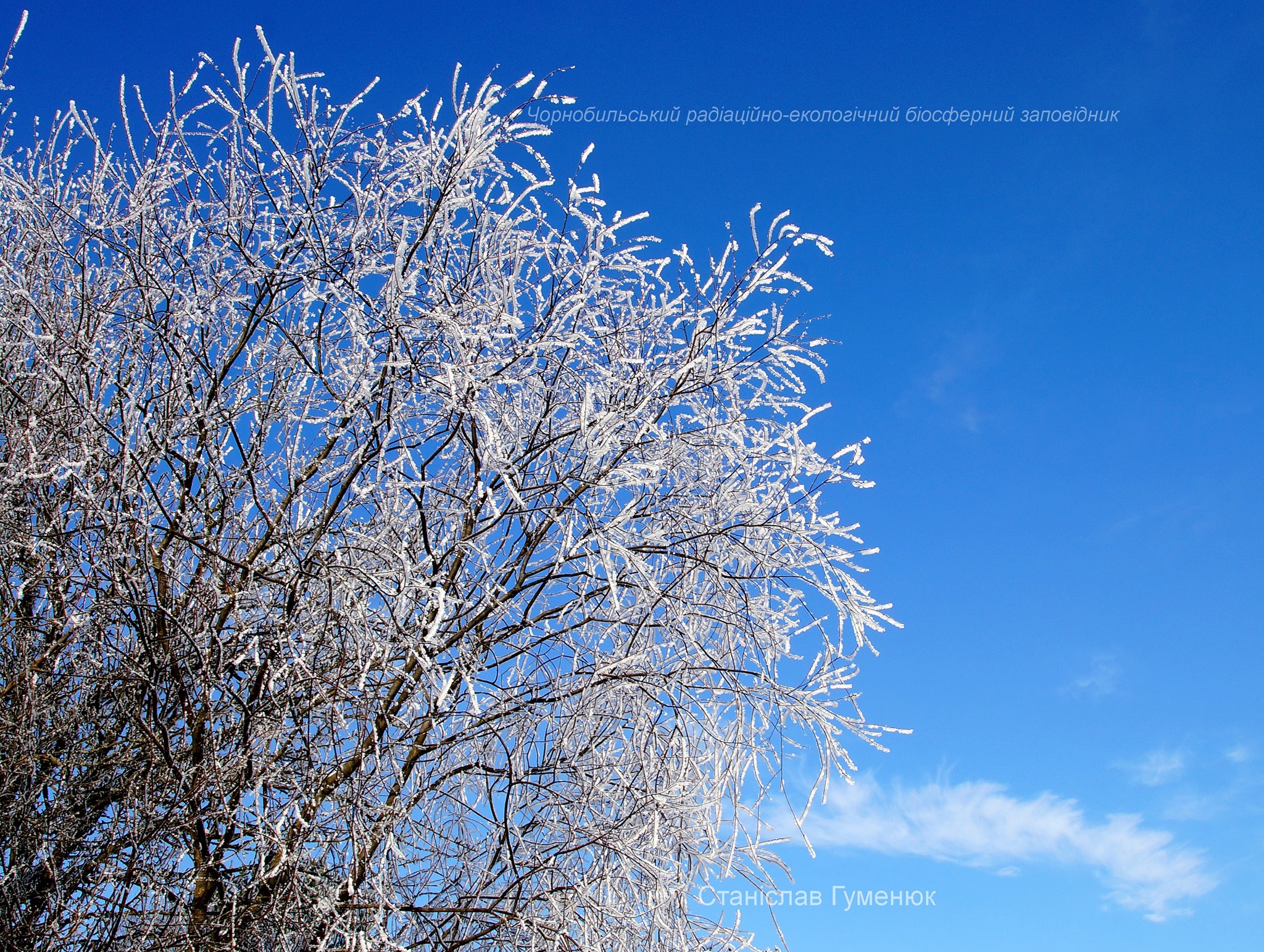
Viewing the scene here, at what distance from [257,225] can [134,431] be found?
109cm

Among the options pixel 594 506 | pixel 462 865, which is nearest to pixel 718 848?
pixel 462 865

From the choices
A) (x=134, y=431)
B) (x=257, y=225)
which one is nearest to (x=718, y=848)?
(x=134, y=431)

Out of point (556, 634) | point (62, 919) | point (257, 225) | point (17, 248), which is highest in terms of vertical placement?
point (17, 248)

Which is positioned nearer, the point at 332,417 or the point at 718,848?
the point at 718,848

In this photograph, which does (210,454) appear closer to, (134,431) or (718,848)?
(134,431)

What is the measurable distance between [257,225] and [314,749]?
2.39 metres

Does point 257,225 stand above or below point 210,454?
above

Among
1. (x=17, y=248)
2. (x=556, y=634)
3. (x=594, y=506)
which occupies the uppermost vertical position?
(x=17, y=248)

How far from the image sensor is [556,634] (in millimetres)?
4121

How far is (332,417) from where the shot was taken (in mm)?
4168

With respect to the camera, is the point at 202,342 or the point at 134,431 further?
the point at 202,342

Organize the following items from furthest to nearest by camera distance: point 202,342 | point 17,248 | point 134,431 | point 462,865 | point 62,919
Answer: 1. point 17,248
2. point 202,342
3. point 134,431
4. point 462,865
5. point 62,919

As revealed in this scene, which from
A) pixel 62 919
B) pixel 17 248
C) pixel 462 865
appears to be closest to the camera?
pixel 62 919

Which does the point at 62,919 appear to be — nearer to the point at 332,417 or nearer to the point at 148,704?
the point at 148,704
